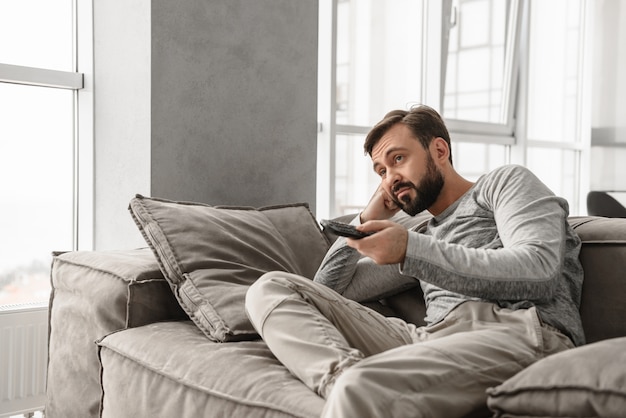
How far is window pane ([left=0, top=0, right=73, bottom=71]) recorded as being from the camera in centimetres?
266

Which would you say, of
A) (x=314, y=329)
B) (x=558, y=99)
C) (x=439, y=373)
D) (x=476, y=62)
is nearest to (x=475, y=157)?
(x=476, y=62)

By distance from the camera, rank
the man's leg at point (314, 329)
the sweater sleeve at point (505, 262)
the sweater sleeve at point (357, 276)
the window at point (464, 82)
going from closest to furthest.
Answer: the man's leg at point (314, 329), the sweater sleeve at point (505, 262), the sweater sleeve at point (357, 276), the window at point (464, 82)

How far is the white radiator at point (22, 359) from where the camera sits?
2455 mm

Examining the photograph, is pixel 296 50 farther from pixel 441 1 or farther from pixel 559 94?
pixel 559 94

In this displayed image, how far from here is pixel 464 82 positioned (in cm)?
435

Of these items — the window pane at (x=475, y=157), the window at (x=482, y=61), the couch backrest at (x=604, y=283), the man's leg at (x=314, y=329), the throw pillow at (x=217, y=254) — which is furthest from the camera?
the window pane at (x=475, y=157)

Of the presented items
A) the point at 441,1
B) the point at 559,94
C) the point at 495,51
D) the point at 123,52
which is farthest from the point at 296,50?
the point at 559,94

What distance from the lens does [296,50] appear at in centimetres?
308

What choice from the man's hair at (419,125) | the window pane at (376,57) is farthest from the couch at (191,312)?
the window pane at (376,57)

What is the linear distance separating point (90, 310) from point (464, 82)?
2.93 m

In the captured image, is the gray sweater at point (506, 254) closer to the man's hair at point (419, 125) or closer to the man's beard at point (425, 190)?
the man's beard at point (425, 190)

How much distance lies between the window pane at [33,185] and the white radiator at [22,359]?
0.58 ft

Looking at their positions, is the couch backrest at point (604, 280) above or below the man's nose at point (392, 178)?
below

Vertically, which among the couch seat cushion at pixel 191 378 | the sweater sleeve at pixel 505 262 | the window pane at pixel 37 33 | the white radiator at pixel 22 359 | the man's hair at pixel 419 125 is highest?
the window pane at pixel 37 33
